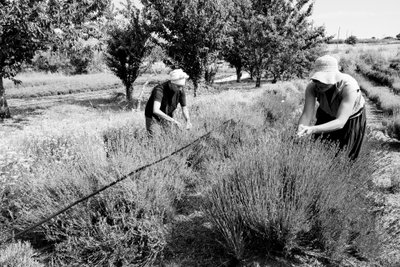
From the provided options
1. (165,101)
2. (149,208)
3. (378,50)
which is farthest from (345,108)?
(378,50)

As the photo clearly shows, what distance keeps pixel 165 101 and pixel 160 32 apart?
1109 centimetres

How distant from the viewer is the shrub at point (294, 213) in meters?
2.25

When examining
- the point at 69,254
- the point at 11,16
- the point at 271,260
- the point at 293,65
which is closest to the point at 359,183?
the point at 271,260

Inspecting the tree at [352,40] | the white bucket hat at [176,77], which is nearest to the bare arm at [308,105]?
the white bucket hat at [176,77]

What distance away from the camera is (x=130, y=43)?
15578 millimetres

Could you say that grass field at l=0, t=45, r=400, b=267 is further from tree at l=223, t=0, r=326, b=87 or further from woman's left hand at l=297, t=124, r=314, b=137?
tree at l=223, t=0, r=326, b=87

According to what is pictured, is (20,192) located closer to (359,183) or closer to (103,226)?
(103,226)

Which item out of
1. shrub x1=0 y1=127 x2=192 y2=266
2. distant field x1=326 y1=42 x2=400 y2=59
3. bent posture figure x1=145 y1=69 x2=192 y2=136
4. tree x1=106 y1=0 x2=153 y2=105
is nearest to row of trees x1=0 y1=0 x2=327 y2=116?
tree x1=106 y1=0 x2=153 y2=105

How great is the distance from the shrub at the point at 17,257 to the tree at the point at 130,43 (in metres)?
13.8

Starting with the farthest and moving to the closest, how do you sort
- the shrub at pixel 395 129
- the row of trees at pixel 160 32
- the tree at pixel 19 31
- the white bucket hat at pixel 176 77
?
the row of trees at pixel 160 32 < the tree at pixel 19 31 < the shrub at pixel 395 129 < the white bucket hat at pixel 176 77

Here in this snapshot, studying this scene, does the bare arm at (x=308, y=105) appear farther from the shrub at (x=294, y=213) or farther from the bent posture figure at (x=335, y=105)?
the shrub at (x=294, y=213)

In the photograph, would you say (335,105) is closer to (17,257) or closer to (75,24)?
(17,257)

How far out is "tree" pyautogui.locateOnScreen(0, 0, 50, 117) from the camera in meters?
8.62

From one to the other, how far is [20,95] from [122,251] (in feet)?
78.1
